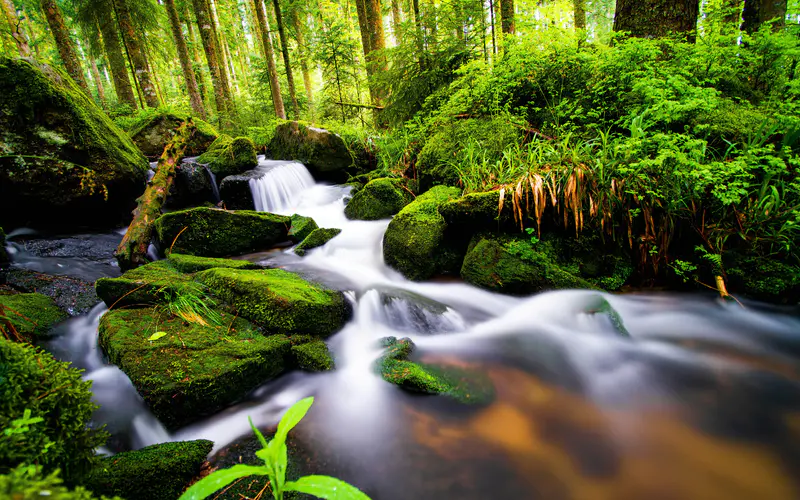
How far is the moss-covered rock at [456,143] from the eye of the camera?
522 cm

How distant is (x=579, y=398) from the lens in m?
2.75

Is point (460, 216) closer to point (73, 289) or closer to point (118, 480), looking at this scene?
point (118, 480)

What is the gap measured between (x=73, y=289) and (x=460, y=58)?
758cm

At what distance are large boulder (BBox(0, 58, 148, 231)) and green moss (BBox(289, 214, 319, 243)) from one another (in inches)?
107

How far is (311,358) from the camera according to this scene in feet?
10.1

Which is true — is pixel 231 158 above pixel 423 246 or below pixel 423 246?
above

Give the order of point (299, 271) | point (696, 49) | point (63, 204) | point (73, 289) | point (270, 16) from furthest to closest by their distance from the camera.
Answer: point (270, 16), point (63, 204), point (299, 271), point (696, 49), point (73, 289)

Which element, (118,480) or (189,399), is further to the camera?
(189,399)

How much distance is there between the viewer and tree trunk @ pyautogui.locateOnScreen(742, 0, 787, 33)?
6.27 m

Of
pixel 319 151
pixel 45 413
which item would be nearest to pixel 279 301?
pixel 45 413

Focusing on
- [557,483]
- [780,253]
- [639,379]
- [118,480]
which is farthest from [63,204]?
[780,253]

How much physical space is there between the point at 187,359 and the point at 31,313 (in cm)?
226

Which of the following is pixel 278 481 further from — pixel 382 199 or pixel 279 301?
pixel 382 199

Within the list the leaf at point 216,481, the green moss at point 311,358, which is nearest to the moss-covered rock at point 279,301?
the green moss at point 311,358
